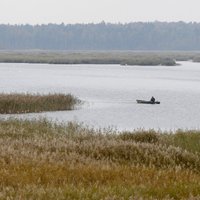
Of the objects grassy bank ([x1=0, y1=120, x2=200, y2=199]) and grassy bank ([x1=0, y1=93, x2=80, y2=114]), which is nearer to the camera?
grassy bank ([x1=0, y1=120, x2=200, y2=199])

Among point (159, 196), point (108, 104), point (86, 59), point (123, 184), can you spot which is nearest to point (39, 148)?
point (123, 184)

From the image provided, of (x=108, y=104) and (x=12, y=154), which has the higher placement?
(x=12, y=154)

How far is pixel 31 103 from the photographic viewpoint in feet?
127

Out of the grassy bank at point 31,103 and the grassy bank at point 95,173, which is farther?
the grassy bank at point 31,103

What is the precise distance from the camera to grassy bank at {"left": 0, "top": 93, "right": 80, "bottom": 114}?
37.8 m

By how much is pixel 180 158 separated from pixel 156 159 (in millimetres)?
885

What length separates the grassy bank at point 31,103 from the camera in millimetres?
37781

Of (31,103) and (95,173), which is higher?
(95,173)

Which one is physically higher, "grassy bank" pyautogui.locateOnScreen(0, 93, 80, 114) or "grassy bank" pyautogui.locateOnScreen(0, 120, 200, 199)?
"grassy bank" pyautogui.locateOnScreen(0, 120, 200, 199)

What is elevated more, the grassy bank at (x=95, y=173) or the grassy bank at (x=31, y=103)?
the grassy bank at (x=95, y=173)

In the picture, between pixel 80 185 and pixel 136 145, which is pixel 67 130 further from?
pixel 80 185

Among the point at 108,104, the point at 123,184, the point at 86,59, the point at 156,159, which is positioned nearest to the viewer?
the point at 123,184

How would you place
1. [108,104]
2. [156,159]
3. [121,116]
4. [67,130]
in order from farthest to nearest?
[108,104], [121,116], [67,130], [156,159]

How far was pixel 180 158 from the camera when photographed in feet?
55.4
